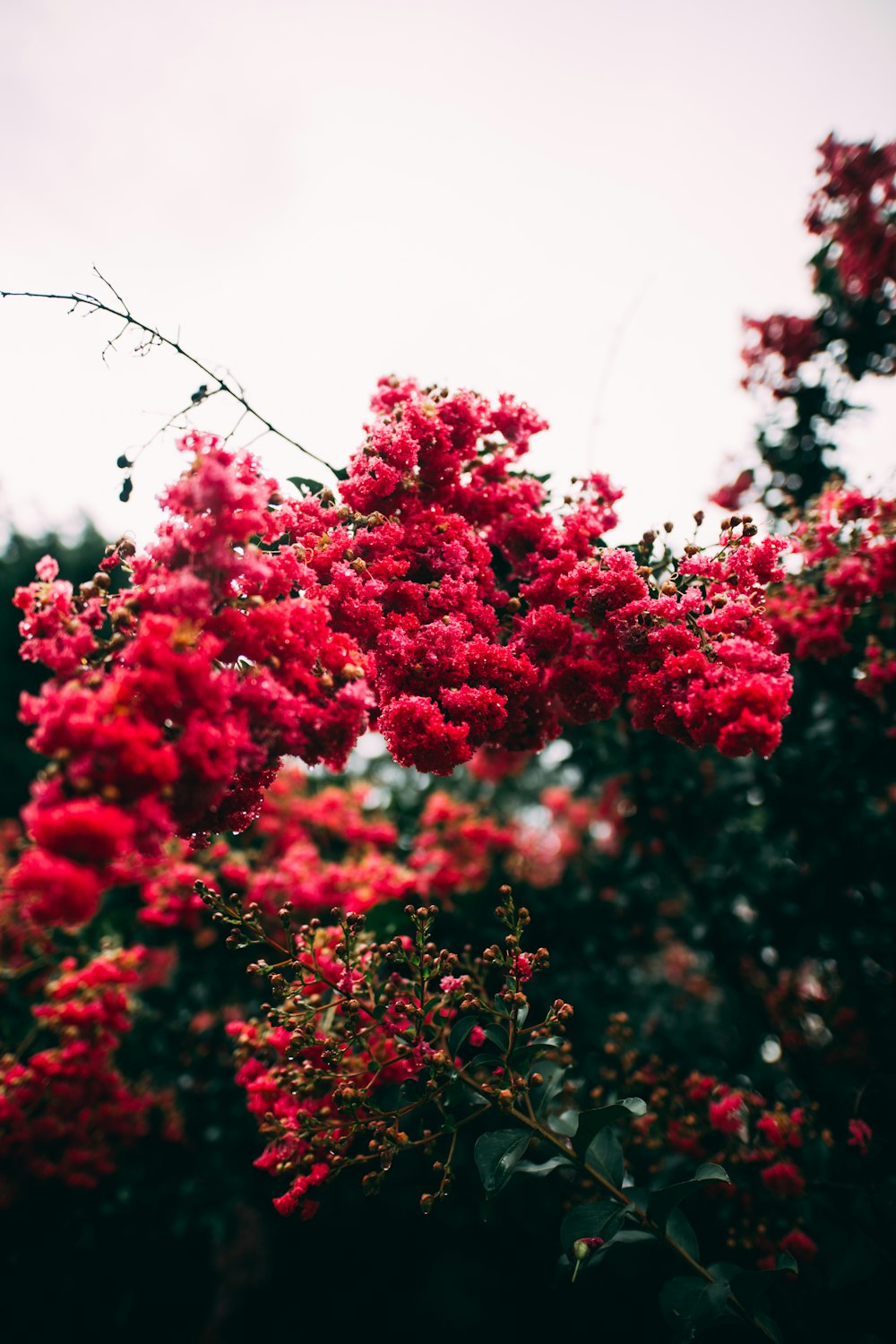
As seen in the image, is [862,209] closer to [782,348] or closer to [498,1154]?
[782,348]

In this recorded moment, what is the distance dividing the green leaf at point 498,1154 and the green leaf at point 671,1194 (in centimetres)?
37

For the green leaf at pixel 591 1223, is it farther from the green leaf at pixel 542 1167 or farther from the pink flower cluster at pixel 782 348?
the pink flower cluster at pixel 782 348

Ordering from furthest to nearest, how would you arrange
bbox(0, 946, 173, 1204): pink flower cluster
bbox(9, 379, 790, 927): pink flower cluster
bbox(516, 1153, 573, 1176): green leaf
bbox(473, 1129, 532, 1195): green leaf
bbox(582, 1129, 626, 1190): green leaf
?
bbox(0, 946, 173, 1204): pink flower cluster < bbox(582, 1129, 626, 1190): green leaf < bbox(516, 1153, 573, 1176): green leaf < bbox(473, 1129, 532, 1195): green leaf < bbox(9, 379, 790, 927): pink flower cluster

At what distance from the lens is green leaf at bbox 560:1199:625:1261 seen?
152cm

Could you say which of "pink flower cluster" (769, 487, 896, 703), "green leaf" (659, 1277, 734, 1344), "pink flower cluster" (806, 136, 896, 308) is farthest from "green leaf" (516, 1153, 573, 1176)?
"pink flower cluster" (806, 136, 896, 308)

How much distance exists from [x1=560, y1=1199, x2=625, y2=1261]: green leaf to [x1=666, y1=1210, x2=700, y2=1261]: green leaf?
0.19m

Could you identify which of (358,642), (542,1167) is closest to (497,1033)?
(542,1167)

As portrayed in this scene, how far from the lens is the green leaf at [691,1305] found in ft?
4.83

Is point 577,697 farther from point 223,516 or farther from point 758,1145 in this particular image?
point 758,1145

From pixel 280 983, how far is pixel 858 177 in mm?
5131

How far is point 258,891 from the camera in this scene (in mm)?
3787

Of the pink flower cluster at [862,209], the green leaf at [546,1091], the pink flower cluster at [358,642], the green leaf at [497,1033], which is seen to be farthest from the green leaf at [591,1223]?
the pink flower cluster at [862,209]

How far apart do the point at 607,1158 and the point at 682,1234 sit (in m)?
0.23

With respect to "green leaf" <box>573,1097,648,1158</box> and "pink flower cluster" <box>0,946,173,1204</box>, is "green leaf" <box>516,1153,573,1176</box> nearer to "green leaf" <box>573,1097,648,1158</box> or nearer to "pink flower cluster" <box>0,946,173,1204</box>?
"green leaf" <box>573,1097,648,1158</box>
